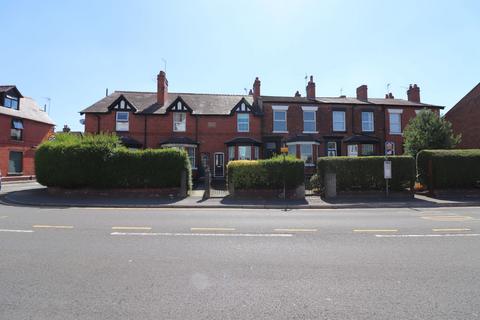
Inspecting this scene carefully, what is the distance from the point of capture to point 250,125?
91.6 feet

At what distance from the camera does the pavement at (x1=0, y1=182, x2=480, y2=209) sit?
48.5ft

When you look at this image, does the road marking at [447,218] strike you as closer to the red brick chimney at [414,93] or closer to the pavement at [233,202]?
the pavement at [233,202]

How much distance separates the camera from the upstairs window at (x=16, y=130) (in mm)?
31500

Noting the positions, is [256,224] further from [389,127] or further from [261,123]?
[389,127]

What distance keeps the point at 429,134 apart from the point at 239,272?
21.3 meters

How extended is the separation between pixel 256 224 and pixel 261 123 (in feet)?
62.6

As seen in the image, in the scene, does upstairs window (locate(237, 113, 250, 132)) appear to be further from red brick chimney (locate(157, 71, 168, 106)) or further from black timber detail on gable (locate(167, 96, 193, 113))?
red brick chimney (locate(157, 71, 168, 106))

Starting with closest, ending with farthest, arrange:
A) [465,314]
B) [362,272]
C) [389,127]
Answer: [465,314] < [362,272] < [389,127]

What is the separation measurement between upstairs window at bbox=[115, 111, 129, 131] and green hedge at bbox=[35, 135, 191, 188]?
30.5 feet

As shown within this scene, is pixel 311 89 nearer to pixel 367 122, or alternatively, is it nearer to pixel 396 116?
pixel 367 122

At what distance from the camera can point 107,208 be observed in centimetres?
1415

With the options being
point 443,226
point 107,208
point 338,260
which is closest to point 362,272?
point 338,260

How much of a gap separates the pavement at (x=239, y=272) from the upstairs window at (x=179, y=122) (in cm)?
1899

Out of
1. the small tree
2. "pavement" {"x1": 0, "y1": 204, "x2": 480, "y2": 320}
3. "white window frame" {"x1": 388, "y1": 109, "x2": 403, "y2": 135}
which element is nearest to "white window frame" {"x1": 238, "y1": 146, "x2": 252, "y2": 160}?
the small tree
